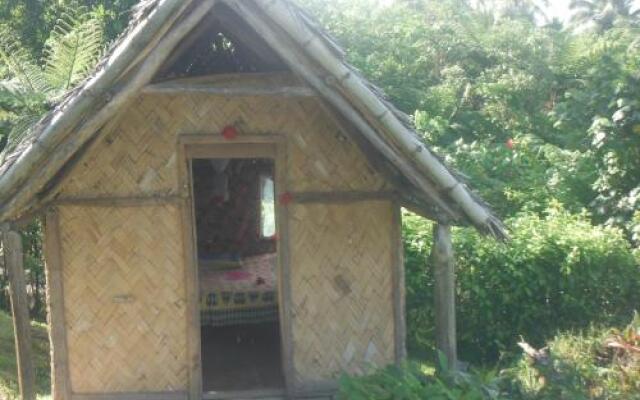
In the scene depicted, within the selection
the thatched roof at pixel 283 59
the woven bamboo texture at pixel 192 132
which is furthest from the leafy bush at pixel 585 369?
the woven bamboo texture at pixel 192 132

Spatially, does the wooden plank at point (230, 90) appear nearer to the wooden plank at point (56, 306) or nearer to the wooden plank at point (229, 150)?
the wooden plank at point (229, 150)

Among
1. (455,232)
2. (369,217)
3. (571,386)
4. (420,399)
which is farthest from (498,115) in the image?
(420,399)

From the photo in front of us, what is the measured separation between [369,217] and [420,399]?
6.02ft

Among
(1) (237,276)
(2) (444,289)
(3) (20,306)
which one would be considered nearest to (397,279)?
(2) (444,289)

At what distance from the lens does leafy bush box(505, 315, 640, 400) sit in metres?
4.52

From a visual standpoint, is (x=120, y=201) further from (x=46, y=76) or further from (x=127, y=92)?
(x=46, y=76)

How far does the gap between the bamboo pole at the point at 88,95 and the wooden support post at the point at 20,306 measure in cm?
37

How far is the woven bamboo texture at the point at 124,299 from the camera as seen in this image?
5090 millimetres

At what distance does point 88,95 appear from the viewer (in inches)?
154

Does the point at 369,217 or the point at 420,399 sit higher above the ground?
the point at 369,217

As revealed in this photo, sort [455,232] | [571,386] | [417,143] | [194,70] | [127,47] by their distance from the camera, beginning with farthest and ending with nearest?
[455,232] < [194,70] < [571,386] < [417,143] < [127,47]

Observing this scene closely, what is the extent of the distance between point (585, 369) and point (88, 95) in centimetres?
440

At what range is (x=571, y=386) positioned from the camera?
4.50 metres

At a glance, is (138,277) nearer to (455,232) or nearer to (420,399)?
(420,399)
